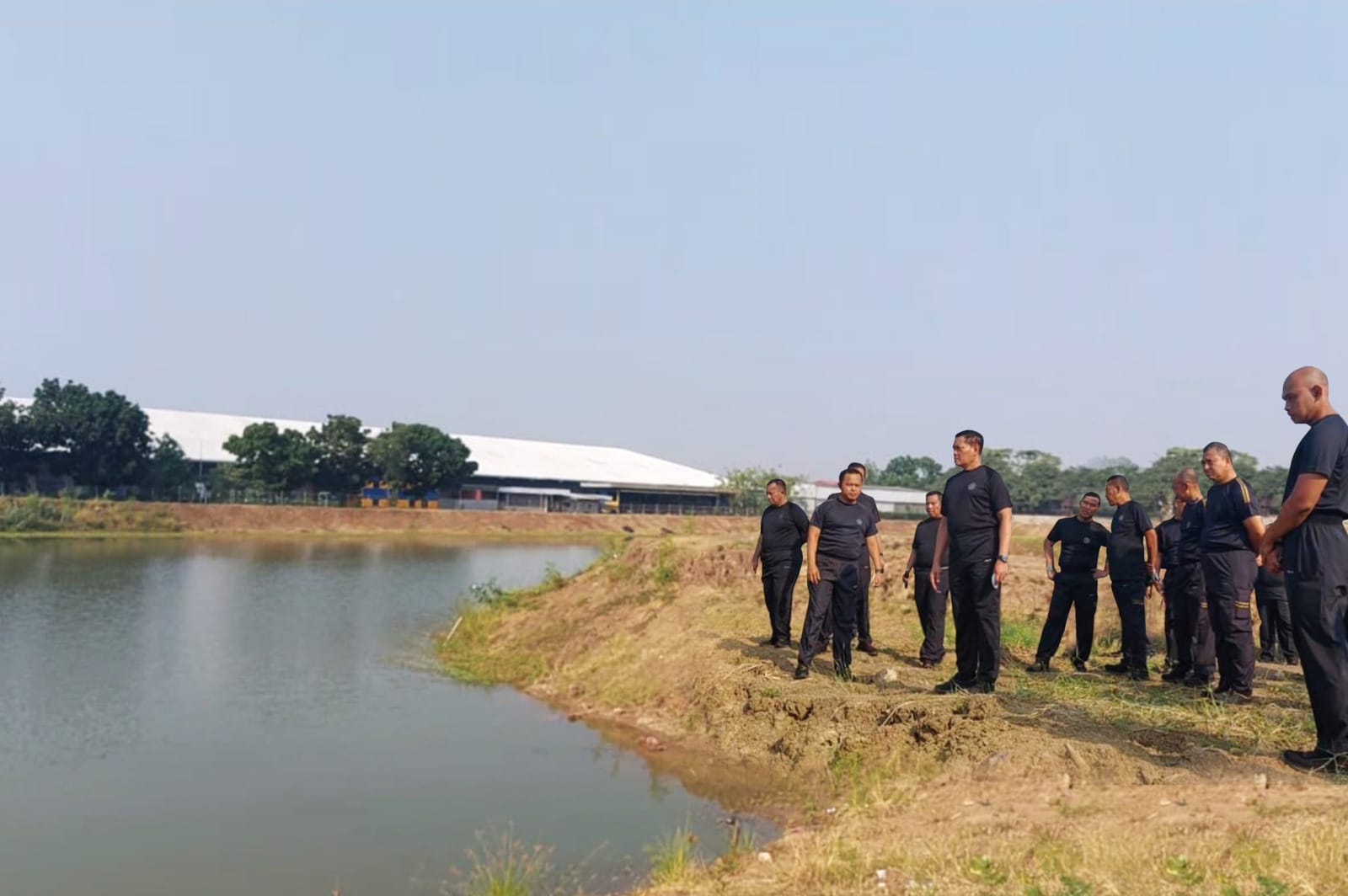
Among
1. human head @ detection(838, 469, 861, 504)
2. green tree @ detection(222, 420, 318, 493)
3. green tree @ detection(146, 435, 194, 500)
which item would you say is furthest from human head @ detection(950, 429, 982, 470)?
green tree @ detection(146, 435, 194, 500)

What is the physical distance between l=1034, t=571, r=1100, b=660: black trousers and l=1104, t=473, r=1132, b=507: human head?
82cm

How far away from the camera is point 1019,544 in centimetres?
2530

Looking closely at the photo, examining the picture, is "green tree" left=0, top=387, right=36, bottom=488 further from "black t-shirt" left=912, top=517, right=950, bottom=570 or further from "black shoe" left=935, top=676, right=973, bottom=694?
"black shoe" left=935, top=676, right=973, bottom=694

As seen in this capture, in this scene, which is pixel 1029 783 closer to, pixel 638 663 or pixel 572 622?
pixel 638 663

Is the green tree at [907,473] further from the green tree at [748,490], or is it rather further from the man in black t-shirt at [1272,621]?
the man in black t-shirt at [1272,621]

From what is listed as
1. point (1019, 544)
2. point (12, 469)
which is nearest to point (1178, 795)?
point (1019, 544)

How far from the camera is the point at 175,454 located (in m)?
60.1

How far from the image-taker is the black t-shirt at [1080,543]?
9.34 m

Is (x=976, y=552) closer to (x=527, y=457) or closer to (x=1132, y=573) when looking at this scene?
(x=1132, y=573)

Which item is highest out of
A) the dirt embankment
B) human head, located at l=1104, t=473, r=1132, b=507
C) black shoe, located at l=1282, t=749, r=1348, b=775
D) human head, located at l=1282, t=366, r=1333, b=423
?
human head, located at l=1282, t=366, r=1333, b=423

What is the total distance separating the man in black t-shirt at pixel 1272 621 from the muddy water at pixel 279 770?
610 centimetres

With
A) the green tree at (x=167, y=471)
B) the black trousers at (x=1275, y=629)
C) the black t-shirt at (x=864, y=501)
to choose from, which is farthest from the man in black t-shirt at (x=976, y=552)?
the green tree at (x=167, y=471)

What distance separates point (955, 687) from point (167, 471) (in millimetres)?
60986

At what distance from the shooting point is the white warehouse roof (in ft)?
226
